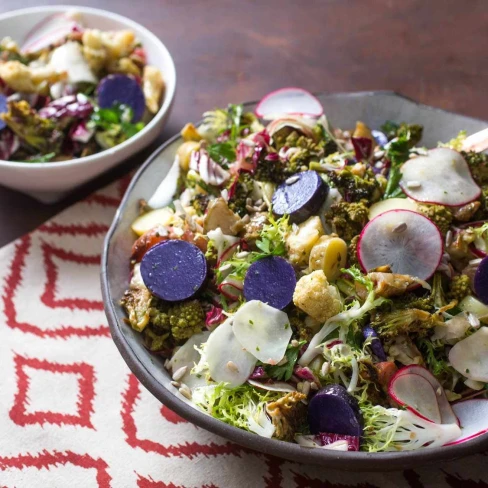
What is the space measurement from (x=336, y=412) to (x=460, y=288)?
1.65 feet

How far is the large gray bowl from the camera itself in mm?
1531

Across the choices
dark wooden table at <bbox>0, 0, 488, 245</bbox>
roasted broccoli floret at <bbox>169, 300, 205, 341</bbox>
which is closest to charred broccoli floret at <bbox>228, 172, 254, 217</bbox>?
roasted broccoli floret at <bbox>169, 300, 205, 341</bbox>

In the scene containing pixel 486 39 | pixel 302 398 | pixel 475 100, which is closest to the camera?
pixel 302 398

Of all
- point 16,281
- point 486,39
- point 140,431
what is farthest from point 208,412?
point 486,39

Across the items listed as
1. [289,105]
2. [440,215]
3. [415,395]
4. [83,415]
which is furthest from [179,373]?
[289,105]

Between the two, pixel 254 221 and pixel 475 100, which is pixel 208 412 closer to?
pixel 254 221

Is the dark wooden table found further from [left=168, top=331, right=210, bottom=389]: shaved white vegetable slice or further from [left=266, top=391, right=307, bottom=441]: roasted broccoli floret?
[left=266, top=391, right=307, bottom=441]: roasted broccoli floret

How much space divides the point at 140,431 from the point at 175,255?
58 centimetres

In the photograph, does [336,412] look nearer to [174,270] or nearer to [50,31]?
[174,270]

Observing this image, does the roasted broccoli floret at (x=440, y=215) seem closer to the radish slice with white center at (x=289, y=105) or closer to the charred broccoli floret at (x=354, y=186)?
the charred broccoli floret at (x=354, y=186)

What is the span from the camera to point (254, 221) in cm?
197

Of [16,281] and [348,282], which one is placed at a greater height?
[348,282]

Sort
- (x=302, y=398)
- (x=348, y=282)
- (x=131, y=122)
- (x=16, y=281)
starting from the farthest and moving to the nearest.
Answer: (x=131, y=122) < (x=16, y=281) < (x=348, y=282) < (x=302, y=398)

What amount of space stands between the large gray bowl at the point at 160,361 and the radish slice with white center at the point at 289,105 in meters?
0.06
